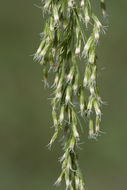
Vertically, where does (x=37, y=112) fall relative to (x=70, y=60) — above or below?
below

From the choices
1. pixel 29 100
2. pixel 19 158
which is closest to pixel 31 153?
pixel 19 158

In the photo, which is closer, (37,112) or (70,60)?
(70,60)

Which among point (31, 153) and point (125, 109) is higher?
point (125, 109)

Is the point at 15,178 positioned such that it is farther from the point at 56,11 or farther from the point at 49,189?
the point at 56,11

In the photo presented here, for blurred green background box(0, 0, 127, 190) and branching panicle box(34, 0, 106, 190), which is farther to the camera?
blurred green background box(0, 0, 127, 190)
